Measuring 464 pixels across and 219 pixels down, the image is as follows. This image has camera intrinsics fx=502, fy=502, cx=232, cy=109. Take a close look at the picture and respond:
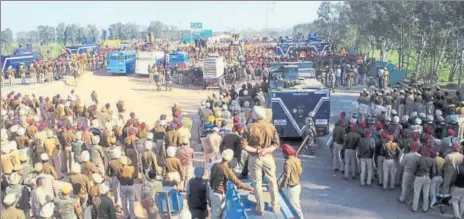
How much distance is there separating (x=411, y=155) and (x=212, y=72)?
74.1 feet

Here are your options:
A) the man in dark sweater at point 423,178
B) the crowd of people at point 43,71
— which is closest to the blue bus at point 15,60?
the crowd of people at point 43,71

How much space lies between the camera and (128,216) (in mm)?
10477

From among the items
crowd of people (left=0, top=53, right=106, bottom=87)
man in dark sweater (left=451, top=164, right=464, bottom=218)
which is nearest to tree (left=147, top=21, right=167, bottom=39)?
crowd of people (left=0, top=53, right=106, bottom=87)

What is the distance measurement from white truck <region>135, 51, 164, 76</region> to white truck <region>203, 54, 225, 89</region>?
25.2 feet

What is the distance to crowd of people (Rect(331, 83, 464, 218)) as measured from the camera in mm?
10578

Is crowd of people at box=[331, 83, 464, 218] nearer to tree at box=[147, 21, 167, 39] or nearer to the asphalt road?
the asphalt road

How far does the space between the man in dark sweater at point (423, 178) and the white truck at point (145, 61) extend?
3034cm

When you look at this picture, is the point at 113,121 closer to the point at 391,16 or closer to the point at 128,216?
the point at 128,216

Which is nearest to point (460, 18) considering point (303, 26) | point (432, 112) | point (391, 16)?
point (391, 16)

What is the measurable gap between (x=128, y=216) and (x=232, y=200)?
387 cm

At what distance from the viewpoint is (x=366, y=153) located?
1228 cm

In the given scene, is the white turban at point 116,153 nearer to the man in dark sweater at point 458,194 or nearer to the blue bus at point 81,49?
the man in dark sweater at point 458,194

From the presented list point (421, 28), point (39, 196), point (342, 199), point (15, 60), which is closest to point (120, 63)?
point (15, 60)

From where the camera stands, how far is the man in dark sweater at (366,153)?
12211 mm
